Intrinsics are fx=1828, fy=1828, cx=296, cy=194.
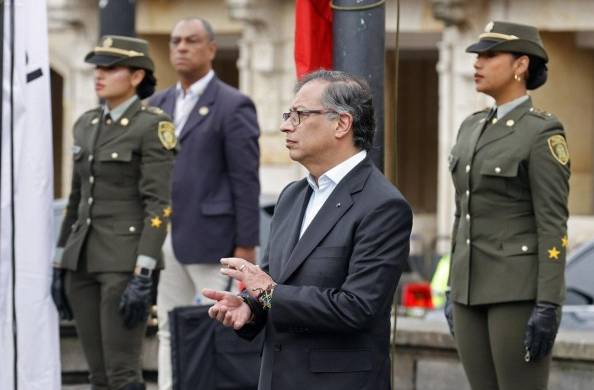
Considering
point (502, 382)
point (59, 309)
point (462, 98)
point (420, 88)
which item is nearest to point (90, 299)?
point (59, 309)

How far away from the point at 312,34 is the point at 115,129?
4.81ft

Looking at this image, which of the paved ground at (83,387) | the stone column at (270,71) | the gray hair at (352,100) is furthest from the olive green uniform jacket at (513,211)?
the stone column at (270,71)

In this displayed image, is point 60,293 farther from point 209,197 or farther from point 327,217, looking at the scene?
point 327,217

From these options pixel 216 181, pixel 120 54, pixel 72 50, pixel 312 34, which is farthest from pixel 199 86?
pixel 72 50

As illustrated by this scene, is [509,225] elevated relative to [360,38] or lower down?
lower down

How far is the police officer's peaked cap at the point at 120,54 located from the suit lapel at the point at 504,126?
1921mm

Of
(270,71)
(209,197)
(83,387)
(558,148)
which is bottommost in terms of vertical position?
(83,387)

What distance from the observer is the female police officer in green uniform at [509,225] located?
6.69m

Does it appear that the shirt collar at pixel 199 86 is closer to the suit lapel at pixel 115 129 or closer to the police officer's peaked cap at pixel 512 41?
the suit lapel at pixel 115 129

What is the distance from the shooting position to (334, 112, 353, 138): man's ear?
216 inches

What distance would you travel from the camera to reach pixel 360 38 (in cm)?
677

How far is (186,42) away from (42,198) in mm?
2062

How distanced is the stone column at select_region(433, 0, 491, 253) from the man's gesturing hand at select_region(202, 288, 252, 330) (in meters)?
14.9

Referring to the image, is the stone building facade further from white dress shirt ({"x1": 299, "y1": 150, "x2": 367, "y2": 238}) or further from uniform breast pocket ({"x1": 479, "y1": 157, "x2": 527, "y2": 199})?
white dress shirt ({"x1": 299, "y1": 150, "x2": 367, "y2": 238})
